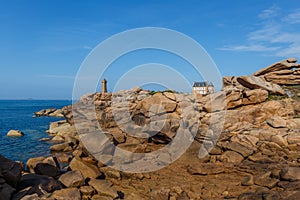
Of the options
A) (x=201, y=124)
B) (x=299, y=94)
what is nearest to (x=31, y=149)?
(x=201, y=124)

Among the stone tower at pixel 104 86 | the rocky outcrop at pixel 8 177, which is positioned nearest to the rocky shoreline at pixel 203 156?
the rocky outcrop at pixel 8 177

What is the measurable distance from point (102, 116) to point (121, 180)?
25.6 metres

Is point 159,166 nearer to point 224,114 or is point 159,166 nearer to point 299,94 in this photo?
point 224,114

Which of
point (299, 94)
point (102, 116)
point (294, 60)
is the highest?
point (294, 60)

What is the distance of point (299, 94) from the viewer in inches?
1272

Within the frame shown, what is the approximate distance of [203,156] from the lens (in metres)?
21.0

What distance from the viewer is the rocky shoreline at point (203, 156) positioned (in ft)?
43.7

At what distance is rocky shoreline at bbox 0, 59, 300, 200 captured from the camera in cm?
1330

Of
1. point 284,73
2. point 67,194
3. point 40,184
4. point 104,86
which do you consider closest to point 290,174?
point 67,194

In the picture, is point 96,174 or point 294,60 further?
point 294,60

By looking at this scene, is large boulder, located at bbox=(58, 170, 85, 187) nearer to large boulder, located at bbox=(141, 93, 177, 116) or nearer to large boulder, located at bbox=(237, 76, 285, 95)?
large boulder, located at bbox=(141, 93, 177, 116)

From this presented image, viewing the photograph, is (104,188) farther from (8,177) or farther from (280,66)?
(280,66)

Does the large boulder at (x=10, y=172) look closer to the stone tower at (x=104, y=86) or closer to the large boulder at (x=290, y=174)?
the large boulder at (x=290, y=174)

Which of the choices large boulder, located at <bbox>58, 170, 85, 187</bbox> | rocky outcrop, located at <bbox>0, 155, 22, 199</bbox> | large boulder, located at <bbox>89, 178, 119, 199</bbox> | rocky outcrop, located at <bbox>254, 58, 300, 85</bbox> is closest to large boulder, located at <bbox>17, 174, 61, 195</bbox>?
rocky outcrop, located at <bbox>0, 155, 22, 199</bbox>
